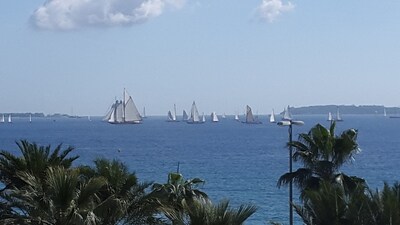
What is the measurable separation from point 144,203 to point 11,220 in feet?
9.71

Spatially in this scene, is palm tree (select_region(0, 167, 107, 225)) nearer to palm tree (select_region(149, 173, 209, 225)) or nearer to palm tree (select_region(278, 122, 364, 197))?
palm tree (select_region(149, 173, 209, 225))

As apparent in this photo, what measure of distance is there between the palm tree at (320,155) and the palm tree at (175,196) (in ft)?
12.3

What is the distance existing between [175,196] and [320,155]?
7034mm

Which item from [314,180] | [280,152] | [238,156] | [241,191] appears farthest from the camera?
[280,152]

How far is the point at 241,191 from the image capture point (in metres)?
64.9

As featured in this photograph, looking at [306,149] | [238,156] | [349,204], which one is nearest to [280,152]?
[238,156]

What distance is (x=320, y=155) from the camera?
25.5 meters

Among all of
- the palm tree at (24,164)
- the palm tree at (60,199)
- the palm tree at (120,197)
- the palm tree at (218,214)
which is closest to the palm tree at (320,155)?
the palm tree at (120,197)

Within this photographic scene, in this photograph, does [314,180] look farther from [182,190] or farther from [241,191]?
[241,191]

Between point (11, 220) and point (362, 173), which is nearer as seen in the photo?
point (11, 220)

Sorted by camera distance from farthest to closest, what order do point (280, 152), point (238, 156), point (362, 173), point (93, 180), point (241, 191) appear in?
point (280, 152) < point (238, 156) < point (362, 173) < point (241, 191) < point (93, 180)

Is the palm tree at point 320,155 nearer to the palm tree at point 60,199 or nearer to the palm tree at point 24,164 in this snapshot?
the palm tree at point 24,164

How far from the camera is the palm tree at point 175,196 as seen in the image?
1530 cm

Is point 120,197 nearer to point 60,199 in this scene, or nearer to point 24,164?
point 60,199
